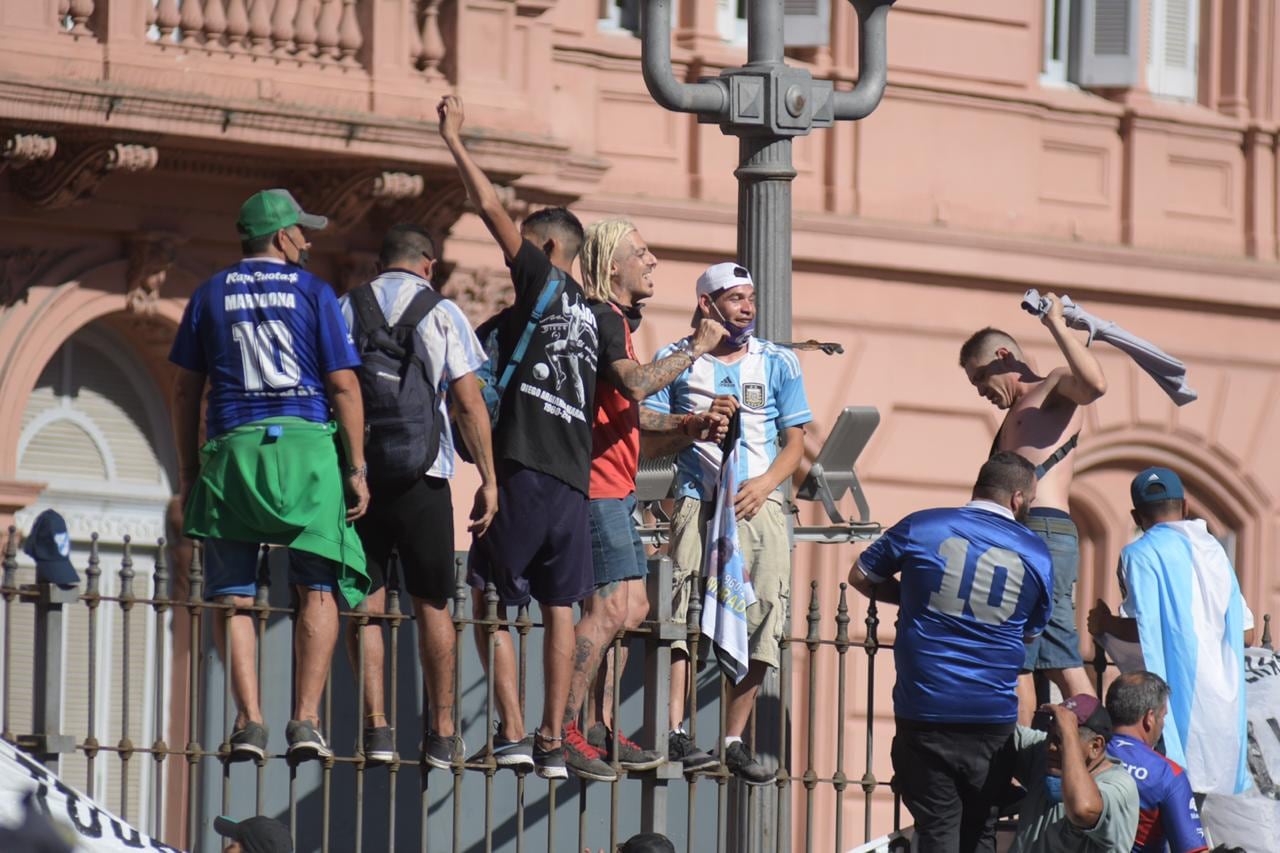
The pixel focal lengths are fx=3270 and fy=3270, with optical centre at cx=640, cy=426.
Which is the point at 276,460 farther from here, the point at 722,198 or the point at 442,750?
the point at 722,198

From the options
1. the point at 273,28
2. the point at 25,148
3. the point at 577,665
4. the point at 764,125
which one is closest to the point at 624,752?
the point at 577,665

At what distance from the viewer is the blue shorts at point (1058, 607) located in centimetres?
1223

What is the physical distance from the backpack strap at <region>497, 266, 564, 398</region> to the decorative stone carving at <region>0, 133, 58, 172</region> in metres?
6.88

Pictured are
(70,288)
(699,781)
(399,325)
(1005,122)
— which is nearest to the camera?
(399,325)

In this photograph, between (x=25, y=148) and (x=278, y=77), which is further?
(x=278, y=77)

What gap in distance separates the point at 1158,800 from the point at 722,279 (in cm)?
240

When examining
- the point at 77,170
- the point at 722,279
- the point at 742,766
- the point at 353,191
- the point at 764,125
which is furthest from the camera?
the point at 353,191

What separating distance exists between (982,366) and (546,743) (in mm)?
2626

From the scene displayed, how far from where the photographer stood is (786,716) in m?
11.9

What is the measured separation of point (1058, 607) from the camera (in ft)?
40.0

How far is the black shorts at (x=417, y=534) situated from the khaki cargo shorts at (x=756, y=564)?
125 cm

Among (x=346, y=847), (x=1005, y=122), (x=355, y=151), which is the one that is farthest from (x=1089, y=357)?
(x=1005, y=122)

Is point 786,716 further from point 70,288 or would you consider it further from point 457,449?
point 70,288

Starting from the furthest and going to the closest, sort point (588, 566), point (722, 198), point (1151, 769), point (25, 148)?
1. point (722, 198)
2. point (25, 148)
3. point (1151, 769)
4. point (588, 566)
